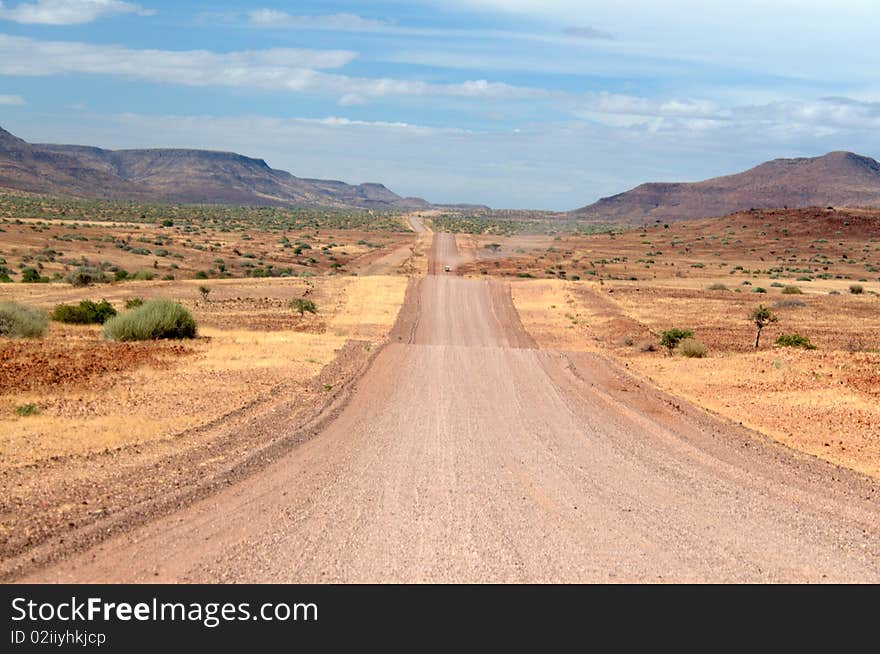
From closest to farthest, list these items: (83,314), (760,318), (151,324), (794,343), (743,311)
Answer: (151,324)
(794,343)
(760,318)
(83,314)
(743,311)

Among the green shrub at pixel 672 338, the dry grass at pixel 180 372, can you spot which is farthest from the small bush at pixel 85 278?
the green shrub at pixel 672 338

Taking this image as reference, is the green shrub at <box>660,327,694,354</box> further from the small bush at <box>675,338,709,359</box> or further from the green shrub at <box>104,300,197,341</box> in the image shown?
the green shrub at <box>104,300,197,341</box>

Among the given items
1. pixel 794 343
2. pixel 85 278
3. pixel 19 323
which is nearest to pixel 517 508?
pixel 19 323

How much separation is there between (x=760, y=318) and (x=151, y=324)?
2137cm

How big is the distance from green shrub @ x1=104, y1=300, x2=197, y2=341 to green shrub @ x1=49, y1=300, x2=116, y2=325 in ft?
15.0

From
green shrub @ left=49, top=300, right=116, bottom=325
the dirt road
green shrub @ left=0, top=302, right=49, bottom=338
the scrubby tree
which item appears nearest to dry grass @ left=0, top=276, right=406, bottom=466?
green shrub @ left=0, top=302, right=49, bottom=338

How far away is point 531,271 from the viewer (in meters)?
72.1

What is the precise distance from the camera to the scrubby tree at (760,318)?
31.2 m

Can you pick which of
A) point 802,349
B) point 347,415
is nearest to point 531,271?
point 802,349

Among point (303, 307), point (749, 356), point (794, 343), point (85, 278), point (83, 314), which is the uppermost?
point (794, 343)

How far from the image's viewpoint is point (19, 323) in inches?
1046

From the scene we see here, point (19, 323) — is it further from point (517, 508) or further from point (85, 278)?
point (85, 278)

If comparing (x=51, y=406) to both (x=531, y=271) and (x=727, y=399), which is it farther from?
(x=531, y=271)
